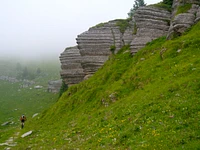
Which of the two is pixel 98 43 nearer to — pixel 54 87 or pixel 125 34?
pixel 125 34

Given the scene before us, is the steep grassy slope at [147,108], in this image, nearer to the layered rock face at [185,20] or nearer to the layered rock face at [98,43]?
the layered rock face at [185,20]

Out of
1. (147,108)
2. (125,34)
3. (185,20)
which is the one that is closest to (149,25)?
(125,34)

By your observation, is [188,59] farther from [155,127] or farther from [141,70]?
[155,127]

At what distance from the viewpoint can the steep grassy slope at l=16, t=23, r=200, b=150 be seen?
617 inches

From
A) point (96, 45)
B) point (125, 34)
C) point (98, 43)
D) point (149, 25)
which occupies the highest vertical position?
point (149, 25)

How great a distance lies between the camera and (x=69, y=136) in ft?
78.3

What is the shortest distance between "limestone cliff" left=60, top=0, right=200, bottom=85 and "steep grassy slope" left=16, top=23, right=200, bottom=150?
4.94 meters

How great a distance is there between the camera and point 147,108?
21.1 metres

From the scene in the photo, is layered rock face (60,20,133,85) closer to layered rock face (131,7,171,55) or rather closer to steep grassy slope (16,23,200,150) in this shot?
layered rock face (131,7,171,55)

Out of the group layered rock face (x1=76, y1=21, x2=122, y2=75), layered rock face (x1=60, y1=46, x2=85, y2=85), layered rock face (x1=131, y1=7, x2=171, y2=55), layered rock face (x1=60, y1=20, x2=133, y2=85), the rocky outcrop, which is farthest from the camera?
the rocky outcrop

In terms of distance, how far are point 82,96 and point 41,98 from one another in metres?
72.7

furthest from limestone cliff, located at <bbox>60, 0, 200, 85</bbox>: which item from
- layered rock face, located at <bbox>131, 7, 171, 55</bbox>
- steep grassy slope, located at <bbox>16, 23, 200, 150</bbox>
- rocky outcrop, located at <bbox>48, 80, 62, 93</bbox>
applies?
rocky outcrop, located at <bbox>48, 80, 62, 93</bbox>

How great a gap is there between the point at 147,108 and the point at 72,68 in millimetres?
45409

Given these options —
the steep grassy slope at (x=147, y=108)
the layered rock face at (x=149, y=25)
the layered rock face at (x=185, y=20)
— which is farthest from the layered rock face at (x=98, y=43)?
the layered rock face at (x=185, y=20)
